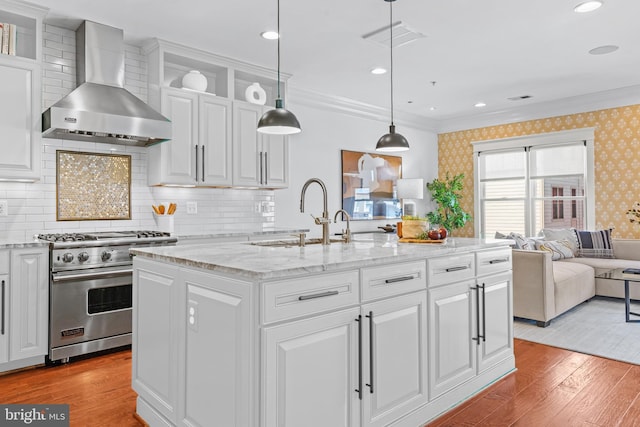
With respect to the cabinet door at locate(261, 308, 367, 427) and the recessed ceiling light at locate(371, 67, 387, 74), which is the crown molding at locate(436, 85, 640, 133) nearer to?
the recessed ceiling light at locate(371, 67, 387, 74)

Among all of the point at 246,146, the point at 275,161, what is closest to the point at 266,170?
the point at 275,161

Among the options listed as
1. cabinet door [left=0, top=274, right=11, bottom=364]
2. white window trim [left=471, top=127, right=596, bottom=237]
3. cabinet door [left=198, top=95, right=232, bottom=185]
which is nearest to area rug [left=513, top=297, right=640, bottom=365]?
white window trim [left=471, top=127, right=596, bottom=237]

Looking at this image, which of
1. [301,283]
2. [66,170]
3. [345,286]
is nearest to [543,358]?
[345,286]

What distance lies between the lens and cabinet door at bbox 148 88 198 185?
4102 mm

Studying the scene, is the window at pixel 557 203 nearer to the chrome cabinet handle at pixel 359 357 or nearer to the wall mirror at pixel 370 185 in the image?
the wall mirror at pixel 370 185

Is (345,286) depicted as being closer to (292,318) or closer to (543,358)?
(292,318)

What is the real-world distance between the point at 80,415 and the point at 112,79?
2705mm

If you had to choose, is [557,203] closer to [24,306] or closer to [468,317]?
[468,317]

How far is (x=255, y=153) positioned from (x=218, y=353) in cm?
325

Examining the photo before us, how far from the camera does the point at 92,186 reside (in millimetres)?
3951

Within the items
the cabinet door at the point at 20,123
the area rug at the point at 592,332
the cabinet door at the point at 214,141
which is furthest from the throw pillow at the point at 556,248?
the cabinet door at the point at 20,123

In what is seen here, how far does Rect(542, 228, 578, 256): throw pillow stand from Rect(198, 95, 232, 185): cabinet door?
4418 millimetres

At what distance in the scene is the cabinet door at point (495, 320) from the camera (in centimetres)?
277

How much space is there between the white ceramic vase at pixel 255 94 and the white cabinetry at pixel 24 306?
2.56 metres
